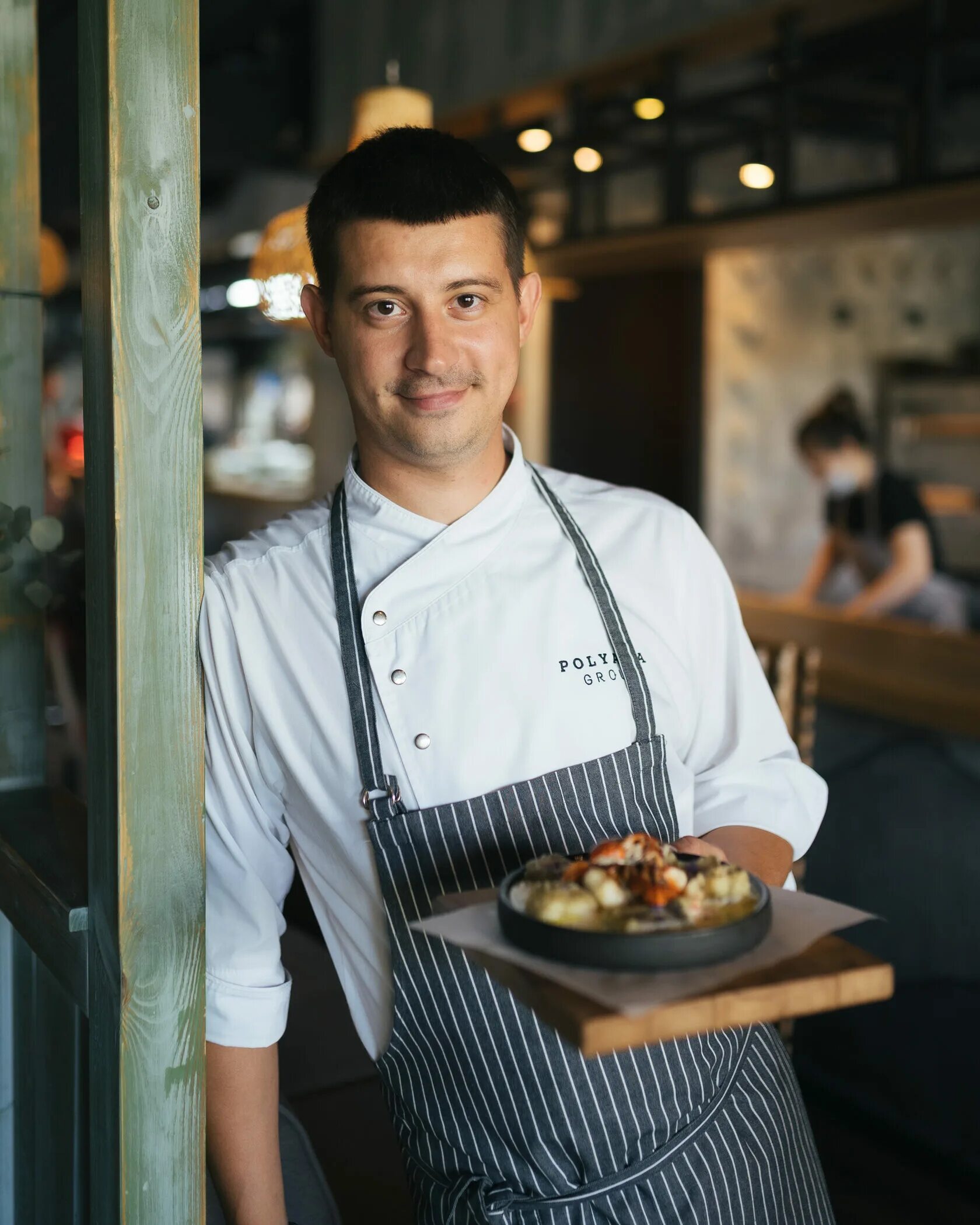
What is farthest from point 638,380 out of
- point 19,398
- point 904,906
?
point 19,398

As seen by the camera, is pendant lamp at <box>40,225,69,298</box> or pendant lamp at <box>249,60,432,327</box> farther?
pendant lamp at <box>40,225,69,298</box>

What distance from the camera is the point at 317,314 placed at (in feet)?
4.74

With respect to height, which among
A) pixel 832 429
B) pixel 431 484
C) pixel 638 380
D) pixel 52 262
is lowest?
pixel 431 484

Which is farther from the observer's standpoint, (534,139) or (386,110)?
(534,139)

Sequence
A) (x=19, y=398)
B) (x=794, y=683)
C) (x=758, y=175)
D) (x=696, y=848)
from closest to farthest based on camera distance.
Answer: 1. (x=696, y=848)
2. (x=19, y=398)
3. (x=794, y=683)
4. (x=758, y=175)

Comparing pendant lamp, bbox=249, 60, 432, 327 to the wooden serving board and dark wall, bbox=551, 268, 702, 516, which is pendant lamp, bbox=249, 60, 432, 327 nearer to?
the wooden serving board

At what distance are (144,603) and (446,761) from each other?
0.35m

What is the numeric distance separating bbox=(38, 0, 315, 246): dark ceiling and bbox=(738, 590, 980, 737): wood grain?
4158mm

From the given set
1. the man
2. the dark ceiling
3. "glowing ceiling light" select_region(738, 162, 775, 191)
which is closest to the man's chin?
the man

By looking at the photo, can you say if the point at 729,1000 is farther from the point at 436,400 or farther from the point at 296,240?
the point at 296,240

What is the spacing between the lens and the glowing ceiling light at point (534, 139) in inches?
178

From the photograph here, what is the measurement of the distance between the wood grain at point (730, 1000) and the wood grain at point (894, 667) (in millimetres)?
2257

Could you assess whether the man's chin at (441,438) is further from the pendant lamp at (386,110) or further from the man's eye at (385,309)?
the pendant lamp at (386,110)

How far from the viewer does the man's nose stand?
127 cm
